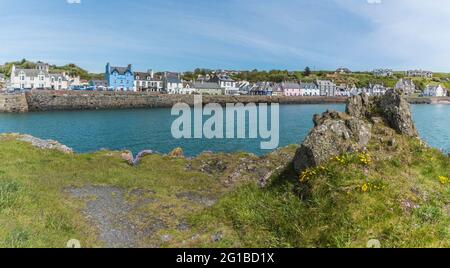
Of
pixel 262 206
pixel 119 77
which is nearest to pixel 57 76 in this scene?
pixel 119 77

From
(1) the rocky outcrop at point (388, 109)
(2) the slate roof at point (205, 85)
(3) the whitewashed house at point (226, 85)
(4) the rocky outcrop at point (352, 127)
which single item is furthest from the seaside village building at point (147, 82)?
(4) the rocky outcrop at point (352, 127)

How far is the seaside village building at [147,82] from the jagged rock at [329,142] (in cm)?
15017

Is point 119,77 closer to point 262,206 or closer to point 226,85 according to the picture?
point 226,85

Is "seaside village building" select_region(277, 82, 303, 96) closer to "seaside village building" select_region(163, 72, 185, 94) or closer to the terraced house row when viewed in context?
the terraced house row

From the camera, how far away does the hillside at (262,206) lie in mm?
10219

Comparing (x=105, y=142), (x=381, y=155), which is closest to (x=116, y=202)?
(x=381, y=155)

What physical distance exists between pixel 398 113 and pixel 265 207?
9.94m

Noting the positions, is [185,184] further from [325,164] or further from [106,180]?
[325,164]

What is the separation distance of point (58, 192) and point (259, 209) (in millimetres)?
11437

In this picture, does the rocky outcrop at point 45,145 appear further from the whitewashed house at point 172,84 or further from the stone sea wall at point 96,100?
the whitewashed house at point 172,84

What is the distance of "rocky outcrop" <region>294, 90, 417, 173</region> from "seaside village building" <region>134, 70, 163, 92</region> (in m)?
147

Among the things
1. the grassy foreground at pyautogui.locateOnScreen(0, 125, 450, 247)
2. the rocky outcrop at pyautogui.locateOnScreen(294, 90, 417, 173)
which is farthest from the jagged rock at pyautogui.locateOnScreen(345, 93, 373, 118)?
the grassy foreground at pyautogui.locateOnScreen(0, 125, 450, 247)

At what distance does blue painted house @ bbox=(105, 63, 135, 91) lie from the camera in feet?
491

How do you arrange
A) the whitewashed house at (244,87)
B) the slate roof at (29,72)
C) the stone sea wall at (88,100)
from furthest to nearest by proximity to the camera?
the whitewashed house at (244,87) < the slate roof at (29,72) < the stone sea wall at (88,100)
